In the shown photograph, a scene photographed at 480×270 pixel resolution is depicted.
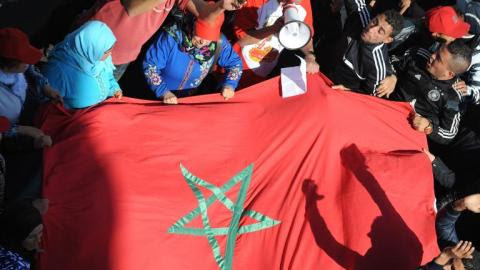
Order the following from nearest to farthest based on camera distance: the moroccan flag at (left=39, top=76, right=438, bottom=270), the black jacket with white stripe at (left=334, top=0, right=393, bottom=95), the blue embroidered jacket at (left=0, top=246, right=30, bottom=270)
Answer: the blue embroidered jacket at (left=0, top=246, right=30, bottom=270)
the moroccan flag at (left=39, top=76, right=438, bottom=270)
the black jacket with white stripe at (left=334, top=0, right=393, bottom=95)

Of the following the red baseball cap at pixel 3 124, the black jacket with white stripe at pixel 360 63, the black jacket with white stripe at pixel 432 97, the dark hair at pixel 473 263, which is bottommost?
the dark hair at pixel 473 263

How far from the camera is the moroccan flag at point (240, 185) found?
2.83 metres

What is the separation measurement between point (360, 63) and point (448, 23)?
0.90 metres

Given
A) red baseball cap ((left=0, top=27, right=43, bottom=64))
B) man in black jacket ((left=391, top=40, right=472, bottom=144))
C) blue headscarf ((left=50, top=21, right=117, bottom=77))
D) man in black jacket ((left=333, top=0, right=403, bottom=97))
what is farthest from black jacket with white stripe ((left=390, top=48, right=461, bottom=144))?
red baseball cap ((left=0, top=27, right=43, bottom=64))

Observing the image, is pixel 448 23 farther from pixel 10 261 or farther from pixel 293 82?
pixel 10 261

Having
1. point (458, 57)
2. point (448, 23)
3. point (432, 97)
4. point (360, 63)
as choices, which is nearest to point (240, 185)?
point (360, 63)

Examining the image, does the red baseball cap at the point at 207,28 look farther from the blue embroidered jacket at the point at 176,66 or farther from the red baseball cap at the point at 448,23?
the red baseball cap at the point at 448,23

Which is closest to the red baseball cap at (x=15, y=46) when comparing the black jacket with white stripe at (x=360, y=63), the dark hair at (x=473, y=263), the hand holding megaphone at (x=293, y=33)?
the hand holding megaphone at (x=293, y=33)

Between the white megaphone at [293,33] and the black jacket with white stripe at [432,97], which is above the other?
the white megaphone at [293,33]

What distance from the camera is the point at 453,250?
2918 millimetres

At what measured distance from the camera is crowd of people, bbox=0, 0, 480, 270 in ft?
9.59

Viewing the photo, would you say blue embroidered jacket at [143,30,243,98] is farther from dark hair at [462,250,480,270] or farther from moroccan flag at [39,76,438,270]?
dark hair at [462,250,480,270]

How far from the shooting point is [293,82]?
3.69 meters

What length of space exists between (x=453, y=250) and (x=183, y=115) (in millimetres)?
1908
